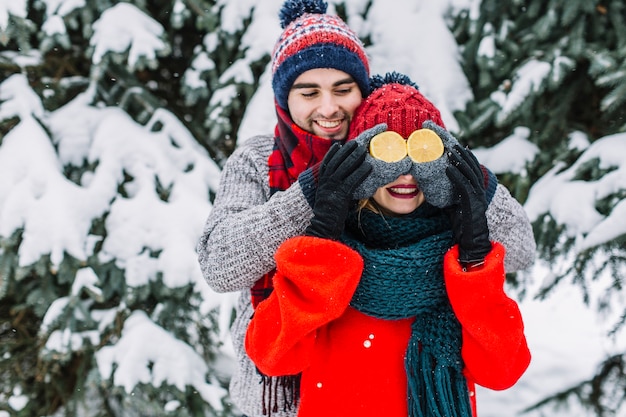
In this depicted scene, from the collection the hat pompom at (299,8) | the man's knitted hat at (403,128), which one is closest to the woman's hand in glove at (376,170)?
the man's knitted hat at (403,128)

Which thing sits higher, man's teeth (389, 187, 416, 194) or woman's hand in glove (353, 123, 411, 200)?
woman's hand in glove (353, 123, 411, 200)

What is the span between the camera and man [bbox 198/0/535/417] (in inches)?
53.1

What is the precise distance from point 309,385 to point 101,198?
164 centimetres

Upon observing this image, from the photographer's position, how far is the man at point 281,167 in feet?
4.42

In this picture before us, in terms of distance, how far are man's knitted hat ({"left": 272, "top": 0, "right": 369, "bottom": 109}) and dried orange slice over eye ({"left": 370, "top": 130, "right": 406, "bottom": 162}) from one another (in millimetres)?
378

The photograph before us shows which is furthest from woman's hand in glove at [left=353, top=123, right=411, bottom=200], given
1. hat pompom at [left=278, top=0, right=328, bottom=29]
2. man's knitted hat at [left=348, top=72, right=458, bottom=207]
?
hat pompom at [left=278, top=0, right=328, bottom=29]

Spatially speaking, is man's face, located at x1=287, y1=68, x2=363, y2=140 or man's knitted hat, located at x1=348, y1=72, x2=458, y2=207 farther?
man's face, located at x1=287, y1=68, x2=363, y2=140

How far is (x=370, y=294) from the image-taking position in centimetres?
131

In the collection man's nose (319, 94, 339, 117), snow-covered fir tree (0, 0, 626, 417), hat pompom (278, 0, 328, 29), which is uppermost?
hat pompom (278, 0, 328, 29)

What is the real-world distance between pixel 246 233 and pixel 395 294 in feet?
1.31

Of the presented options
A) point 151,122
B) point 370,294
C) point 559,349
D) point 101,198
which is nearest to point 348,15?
point 151,122

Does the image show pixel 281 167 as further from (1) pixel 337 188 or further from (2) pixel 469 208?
(2) pixel 469 208

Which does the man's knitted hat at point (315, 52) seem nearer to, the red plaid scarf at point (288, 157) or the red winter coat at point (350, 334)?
the red plaid scarf at point (288, 157)

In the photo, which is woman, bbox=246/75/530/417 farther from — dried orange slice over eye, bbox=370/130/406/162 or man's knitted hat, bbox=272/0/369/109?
man's knitted hat, bbox=272/0/369/109
